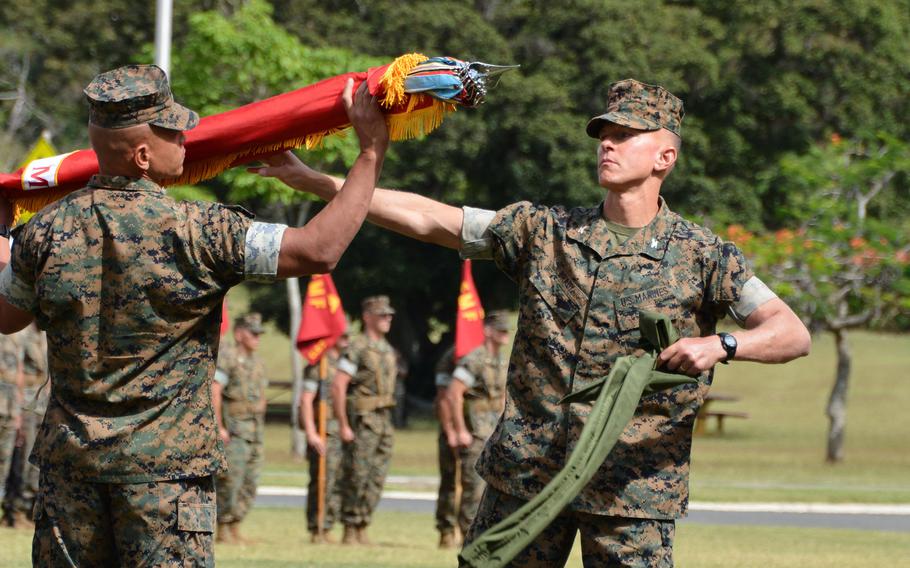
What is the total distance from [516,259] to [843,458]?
27.2 m

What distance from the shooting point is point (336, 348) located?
1736 centimetres

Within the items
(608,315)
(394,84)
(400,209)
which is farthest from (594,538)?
(394,84)

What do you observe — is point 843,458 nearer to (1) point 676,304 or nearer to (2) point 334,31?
(2) point 334,31

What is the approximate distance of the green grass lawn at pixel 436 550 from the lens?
12773 mm

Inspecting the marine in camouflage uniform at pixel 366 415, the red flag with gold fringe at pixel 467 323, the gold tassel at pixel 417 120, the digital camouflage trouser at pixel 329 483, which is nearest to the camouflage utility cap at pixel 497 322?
the red flag with gold fringe at pixel 467 323

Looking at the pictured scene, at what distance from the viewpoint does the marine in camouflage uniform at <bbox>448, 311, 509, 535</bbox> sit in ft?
48.6

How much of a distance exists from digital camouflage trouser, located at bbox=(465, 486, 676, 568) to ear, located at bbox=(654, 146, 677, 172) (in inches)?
53.4

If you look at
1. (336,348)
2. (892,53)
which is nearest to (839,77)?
(892,53)

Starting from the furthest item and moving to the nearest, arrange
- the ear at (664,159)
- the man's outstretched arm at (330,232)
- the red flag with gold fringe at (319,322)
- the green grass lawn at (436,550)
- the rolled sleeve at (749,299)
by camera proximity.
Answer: the red flag with gold fringe at (319,322)
the green grass lawn at (436,550)
the ear at (664,159)
the rolled sleeve at (749,299)
the man's outstretched arm at (330,232)

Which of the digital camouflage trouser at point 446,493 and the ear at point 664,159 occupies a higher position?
the ear at point 664,159

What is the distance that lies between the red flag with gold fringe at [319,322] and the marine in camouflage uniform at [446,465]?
1680mm

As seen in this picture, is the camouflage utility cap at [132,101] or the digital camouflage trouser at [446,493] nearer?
the camouflage utility cap at [132,101]

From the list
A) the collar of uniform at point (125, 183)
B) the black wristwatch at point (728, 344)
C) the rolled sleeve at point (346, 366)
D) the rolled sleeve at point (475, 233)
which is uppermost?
the collar of uniform at point (125, 183)

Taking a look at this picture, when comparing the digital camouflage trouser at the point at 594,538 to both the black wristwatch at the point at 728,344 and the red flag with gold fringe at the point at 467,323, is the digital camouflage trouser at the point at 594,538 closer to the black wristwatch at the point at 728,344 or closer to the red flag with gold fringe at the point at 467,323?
the black wristwatch at the point at 728,344
